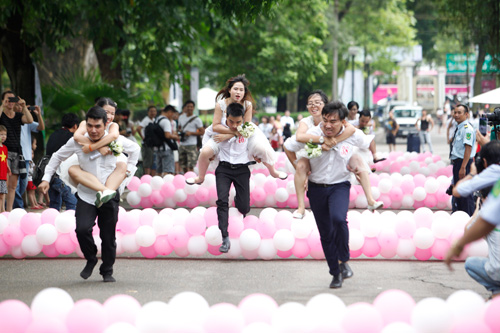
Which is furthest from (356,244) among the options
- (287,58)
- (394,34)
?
(394,34)

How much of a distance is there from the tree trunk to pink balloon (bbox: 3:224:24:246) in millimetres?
5646

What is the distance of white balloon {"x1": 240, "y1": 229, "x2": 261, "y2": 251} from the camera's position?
8977 millimetres

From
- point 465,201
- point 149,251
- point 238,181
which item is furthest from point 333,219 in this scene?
point 465,201

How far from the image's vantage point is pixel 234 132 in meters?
9.41

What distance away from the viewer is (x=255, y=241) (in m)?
8.98

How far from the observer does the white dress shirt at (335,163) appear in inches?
306

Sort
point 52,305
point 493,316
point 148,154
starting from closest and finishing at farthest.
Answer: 1. point 493,316
2. point 52,305
3. point 148,154

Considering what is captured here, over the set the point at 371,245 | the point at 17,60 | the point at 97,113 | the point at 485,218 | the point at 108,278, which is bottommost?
the point at 108,278

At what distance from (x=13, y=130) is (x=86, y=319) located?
7402 millimetres

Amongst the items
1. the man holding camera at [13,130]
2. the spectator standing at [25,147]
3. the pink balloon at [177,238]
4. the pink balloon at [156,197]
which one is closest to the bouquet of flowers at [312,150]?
the pink balloon at [177,238]

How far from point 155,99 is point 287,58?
47.2 feet

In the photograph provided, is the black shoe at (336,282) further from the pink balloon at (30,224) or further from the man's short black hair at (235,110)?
the pink balloon at (30,224)

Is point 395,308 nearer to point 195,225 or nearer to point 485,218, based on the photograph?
point 485,218

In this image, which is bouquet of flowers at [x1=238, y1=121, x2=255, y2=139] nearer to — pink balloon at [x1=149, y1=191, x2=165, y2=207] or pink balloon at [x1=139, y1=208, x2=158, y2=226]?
pink balloon at [x1=139, y1=208, x2=158, y2=226]
